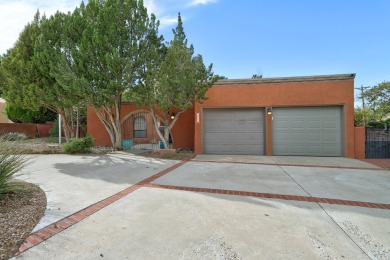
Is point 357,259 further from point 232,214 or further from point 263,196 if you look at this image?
point 263,196

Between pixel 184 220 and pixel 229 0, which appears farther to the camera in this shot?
pixel 229 0

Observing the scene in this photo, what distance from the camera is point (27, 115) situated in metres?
16.8

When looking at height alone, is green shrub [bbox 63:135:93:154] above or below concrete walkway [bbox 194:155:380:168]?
above

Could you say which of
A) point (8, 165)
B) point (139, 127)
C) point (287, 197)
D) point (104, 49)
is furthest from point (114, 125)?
point (287, 197)

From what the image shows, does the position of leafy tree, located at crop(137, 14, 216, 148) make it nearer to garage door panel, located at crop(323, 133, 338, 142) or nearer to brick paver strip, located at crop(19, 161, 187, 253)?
brick paver strip, located at crop(19, 161, 187, 253)

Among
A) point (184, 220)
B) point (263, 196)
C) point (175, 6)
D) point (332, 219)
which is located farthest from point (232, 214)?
point (175, 6)

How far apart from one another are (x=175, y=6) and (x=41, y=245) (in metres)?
9.33

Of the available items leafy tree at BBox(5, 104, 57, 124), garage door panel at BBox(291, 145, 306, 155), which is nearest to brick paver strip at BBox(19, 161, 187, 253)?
garage door panel at BBox(291, 145, 306, 155)

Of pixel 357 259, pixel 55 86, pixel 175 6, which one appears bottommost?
pixel 357 259

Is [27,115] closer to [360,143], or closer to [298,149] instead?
[298,149]

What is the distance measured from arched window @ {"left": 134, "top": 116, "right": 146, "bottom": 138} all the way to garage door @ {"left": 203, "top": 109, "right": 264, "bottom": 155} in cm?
563

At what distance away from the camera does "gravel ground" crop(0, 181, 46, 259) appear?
2.21m

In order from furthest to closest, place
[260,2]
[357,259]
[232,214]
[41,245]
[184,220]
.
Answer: [260,2], [232,214], [184,220], [41,245], [357,259]

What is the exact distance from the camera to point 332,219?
9.66 feet
